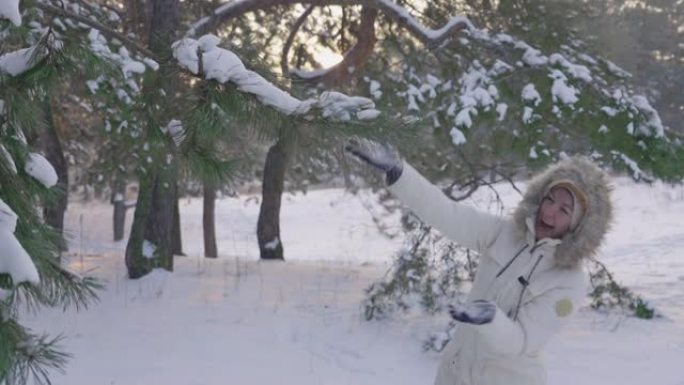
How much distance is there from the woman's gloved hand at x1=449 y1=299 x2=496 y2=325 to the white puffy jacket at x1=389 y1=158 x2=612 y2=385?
0.03 meters

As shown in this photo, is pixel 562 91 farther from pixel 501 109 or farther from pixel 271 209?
pixel 271 209

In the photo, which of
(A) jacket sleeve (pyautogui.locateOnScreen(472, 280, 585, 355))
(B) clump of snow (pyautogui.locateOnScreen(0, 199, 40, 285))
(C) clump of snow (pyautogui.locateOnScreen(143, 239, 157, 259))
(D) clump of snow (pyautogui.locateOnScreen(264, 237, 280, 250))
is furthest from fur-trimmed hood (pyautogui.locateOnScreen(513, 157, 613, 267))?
(D) clump of snow (pyautogui.locateOnScreen(264, 237, 280, 250))

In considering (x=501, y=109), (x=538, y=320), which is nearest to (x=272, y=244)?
(x=501, y=109)

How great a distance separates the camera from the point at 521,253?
295 cm

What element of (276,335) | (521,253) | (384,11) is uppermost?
(384,11)

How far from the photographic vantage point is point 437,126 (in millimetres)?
6246

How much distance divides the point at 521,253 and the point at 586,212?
0.29 meters

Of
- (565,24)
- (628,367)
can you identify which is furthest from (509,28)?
(628,367)

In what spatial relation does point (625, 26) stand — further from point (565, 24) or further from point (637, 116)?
point (637, 116)

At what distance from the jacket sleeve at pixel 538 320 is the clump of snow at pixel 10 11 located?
1.83 metres

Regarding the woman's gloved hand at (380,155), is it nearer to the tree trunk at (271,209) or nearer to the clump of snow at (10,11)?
the clump of snow at (10,11)

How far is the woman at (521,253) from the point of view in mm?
2736

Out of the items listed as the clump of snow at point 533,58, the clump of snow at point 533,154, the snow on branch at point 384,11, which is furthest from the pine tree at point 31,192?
the clump of snow at point 533,58

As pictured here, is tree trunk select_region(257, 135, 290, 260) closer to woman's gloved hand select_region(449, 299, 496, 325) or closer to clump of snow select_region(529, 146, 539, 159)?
clump of snow select_region(529, 146, 539, 159)
